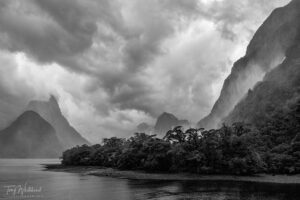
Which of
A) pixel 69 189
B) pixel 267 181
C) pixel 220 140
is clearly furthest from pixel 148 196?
pixel 220 140

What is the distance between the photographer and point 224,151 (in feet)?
337

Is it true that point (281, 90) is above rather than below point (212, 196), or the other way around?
above

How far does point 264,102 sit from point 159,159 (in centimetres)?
11138

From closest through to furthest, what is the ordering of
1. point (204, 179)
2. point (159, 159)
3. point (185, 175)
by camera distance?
point (204, 179), point (185, 175), point (159, 159)

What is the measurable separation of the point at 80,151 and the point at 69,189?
9828 centimetres

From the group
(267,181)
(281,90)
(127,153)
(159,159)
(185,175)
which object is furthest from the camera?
(281,90)

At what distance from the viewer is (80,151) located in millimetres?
166375

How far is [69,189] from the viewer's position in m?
70.6

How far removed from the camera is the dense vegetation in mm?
97125

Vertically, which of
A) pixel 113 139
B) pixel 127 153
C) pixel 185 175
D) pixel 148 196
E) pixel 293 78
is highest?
pixel 293 78

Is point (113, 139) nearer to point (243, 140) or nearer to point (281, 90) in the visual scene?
point (243, 140)

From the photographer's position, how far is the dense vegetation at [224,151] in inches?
3824

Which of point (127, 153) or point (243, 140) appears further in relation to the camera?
point (127, 153)

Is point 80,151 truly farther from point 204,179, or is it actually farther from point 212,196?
point 212,196
